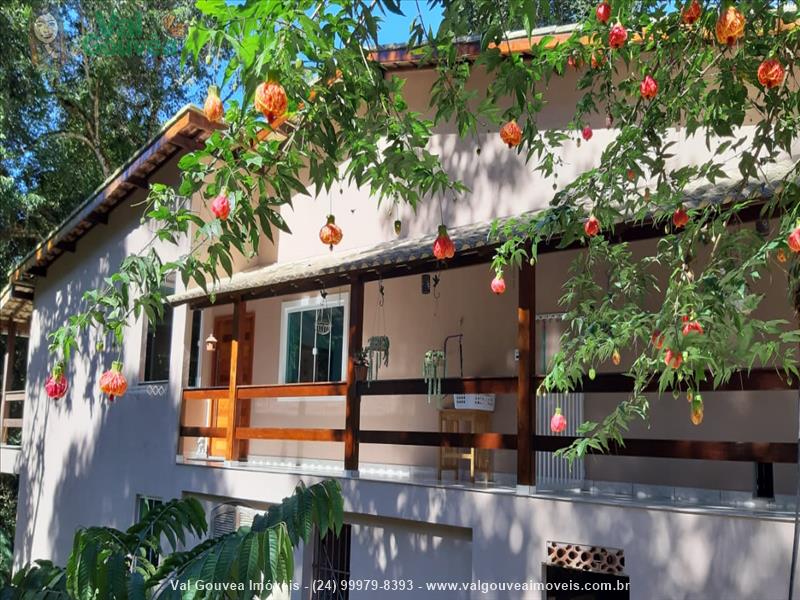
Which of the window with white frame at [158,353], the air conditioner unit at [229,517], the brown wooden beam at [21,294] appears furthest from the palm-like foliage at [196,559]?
the brown wooden beam at [21,294]

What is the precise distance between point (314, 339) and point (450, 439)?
449 cm

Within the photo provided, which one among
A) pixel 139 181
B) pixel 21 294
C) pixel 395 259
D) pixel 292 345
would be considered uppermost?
pixel 139 181

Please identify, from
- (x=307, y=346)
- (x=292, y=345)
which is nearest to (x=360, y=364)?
(x=307, y=346)

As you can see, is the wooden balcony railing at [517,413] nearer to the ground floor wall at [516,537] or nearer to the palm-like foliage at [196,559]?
the ground floor wall at [516,537]

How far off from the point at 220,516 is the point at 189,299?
2895 mm

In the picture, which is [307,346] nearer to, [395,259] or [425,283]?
[425,283]

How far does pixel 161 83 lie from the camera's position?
22078mm

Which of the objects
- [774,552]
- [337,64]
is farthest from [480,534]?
[337,64]

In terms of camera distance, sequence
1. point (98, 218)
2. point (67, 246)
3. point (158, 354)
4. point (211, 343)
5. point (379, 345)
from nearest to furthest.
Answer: point (379, 345) → point (211, 343) → point (158, 354) → point (98, 218) → point (67, 246)

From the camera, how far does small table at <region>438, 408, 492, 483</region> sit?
8930 millimetres

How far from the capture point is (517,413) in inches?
282

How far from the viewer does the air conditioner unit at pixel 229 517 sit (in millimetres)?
9945

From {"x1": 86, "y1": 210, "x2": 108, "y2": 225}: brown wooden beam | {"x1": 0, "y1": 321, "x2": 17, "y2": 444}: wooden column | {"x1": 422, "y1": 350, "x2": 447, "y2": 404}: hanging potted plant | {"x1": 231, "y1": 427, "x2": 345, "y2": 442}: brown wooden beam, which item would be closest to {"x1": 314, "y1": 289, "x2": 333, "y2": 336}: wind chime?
{"x1": 231, "y1": 427, "x2": 345, "y2": 442}: brown wooden beam

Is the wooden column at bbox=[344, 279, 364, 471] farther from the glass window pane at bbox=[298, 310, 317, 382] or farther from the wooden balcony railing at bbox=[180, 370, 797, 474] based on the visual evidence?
the glass window pane at bbox=[298, 310, 317, 382]
